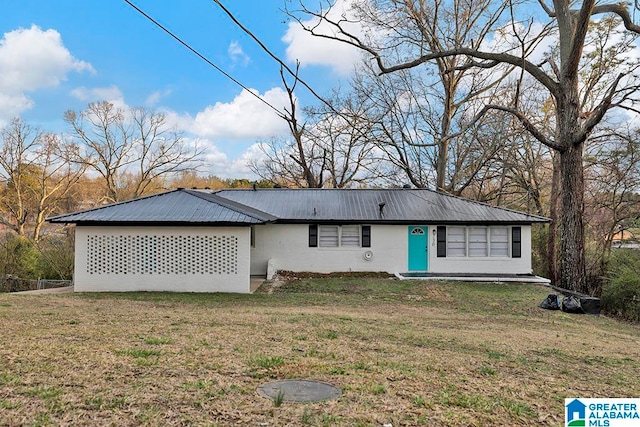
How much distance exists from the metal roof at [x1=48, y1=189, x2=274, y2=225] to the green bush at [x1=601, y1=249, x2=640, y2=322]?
11.3m

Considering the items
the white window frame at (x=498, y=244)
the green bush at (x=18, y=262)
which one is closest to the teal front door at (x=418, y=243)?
the white window frame at (x=498, y=244)

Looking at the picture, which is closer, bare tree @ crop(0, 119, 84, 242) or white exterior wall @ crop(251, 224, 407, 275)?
white exterior wall @ crop(251, 224, 407, 275)

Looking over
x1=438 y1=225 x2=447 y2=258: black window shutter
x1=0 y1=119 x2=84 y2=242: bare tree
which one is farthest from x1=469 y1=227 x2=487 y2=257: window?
x1=0 y1=119 x2=84 y2=242: bare tree

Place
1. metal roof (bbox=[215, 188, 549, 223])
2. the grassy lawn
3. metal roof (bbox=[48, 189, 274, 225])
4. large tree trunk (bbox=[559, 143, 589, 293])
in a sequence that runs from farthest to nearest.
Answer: metal roof (bbox=[215, 188, 549, 223]), large tree trunk (bbox=[559, 143, 589, 293]), metal roof (bbox=[48, 189, 274, 225]), the grassy lawn

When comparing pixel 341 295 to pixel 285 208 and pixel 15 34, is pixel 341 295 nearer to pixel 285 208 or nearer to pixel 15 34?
pixel 285 208

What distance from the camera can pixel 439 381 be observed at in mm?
4531

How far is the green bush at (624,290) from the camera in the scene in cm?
1369

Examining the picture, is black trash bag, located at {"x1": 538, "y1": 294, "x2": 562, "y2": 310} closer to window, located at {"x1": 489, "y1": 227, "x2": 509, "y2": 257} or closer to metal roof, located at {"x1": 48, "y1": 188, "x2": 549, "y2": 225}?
metal roof, located at {"x1": 48, "y1": 188, "x2": 549, "y2": 225}

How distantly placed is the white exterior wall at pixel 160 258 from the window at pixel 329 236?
16.0ft

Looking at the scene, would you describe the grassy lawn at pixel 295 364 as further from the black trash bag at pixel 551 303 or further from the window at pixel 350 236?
the window at pixel 350 236

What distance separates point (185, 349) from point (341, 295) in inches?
311

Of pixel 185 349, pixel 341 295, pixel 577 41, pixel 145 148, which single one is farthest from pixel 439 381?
pixel 145 148

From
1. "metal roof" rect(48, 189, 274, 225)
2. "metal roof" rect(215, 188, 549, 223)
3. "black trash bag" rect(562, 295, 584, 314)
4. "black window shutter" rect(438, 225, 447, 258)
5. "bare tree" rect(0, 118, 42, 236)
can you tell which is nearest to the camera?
"black trash bag" rect(562, 295, 584, 314)

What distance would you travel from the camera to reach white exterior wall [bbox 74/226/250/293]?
13250 millimetres
